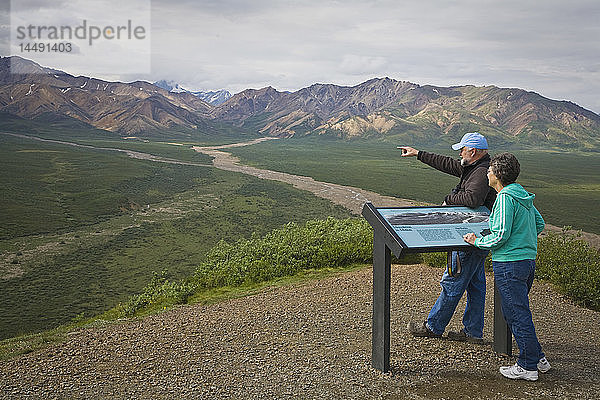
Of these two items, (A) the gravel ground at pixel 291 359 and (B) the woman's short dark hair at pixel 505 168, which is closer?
(B) the woman's short dark hair at pixel 505 168

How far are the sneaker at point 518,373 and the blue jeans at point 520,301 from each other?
4 cm

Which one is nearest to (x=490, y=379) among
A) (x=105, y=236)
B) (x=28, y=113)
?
(x=105, y=236)

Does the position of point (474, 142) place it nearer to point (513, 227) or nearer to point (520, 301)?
point (513, 227)

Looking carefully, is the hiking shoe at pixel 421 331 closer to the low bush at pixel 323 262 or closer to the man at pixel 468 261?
the man at pixel 468 261

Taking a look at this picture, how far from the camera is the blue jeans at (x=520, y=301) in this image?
492cm

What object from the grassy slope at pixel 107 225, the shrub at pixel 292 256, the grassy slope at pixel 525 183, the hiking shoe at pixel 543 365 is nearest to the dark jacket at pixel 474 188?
the hiking shoe at pixel 543 365

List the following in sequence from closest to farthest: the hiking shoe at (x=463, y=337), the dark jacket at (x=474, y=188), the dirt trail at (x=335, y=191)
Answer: the dark jacket at (x=474, y=188), the hiking shoe at (x=463, y=337), the dirt trail at (x=335, y=191)

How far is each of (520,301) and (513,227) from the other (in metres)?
0.68

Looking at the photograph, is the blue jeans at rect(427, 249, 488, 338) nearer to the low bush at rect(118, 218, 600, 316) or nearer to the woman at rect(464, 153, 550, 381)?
the woman at rect(464, 153, 550, 381)

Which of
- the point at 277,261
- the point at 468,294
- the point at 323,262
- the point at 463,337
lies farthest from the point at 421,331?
the point at 277,261

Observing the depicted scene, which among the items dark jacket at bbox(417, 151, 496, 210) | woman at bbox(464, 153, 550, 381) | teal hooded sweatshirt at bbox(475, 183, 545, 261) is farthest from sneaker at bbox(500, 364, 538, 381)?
dark jacket at bbox(417, 151, 496, 210)

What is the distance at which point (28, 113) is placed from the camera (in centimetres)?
15212

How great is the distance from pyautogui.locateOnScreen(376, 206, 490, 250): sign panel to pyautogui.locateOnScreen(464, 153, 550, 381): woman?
22cm

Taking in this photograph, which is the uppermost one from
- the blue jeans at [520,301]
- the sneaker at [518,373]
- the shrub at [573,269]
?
the blue jeans at [520,301]
